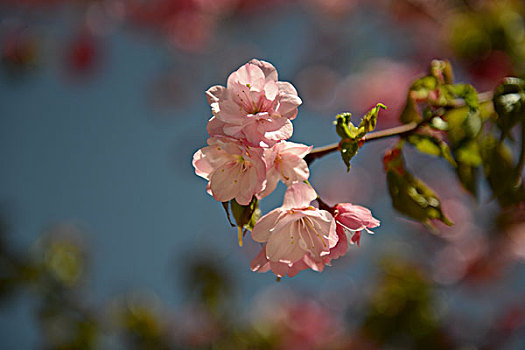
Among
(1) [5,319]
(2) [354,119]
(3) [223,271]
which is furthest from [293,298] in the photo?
(1) [5,319]

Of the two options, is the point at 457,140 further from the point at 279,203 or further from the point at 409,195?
the point at 279,203

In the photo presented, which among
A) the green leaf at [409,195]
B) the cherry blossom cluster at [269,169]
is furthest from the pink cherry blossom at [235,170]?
the green leaf at [409,195]

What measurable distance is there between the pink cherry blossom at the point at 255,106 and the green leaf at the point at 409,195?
0.49 ft

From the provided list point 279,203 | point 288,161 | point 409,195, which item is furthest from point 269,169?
point 279,203

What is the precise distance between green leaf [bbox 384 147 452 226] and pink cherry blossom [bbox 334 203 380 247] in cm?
7

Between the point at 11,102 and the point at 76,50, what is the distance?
4.15ft

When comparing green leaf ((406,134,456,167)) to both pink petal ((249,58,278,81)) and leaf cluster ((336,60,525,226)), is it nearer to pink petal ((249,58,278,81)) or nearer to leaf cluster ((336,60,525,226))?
leaf cluster ((336,60,525,226))

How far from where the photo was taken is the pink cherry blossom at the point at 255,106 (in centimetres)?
36

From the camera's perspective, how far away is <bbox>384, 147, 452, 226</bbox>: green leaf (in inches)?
17.4

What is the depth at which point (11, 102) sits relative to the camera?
2.95 meters

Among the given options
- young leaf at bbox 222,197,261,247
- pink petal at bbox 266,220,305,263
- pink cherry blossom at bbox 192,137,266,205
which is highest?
pink cherry blossom at bbox 192,137,266,205

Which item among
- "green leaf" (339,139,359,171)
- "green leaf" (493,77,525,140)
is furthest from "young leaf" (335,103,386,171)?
"green leaf" (493,77,525,140)

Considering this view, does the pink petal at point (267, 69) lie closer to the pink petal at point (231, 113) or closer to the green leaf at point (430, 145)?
the pink petal at point (231, 113)

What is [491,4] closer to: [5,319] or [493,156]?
[493,156]
